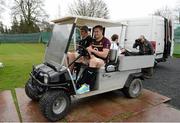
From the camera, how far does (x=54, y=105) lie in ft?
11.6

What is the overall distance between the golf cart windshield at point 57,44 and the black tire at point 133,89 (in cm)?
174

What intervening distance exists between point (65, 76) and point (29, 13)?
1173 inches

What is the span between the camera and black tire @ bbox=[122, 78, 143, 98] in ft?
15.5

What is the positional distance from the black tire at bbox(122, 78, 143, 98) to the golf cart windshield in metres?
1.74

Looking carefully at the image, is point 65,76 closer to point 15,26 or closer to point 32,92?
point 32,92

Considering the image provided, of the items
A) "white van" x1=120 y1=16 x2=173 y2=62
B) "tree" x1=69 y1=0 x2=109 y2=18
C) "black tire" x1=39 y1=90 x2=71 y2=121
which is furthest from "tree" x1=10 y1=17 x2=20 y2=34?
"black tire" x1=39 y1=90 x2=71 y2=121

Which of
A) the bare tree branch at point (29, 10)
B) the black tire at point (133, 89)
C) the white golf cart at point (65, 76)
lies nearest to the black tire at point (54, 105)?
the white golf cart at point (65, 76)

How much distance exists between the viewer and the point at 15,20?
3250 centimetres

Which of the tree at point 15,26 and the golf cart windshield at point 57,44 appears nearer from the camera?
the golf cart windshield at point 57,44

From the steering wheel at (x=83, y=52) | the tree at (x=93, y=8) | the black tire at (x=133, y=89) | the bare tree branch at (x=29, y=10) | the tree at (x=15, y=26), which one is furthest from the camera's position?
the tree at (x=15, y=26)

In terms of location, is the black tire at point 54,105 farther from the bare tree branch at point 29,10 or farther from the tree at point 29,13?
the bare tree branch at point 29,10

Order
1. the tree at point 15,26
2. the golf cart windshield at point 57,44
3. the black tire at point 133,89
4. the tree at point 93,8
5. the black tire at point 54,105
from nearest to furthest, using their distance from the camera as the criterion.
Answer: the black tire at point 54,105, the golf cart windshield at point 57,44, the black tire at point 133,89, the tree at point 93,8, the tree at point 15,26

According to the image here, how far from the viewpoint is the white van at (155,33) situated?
7.61m

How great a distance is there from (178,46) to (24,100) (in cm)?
1171
